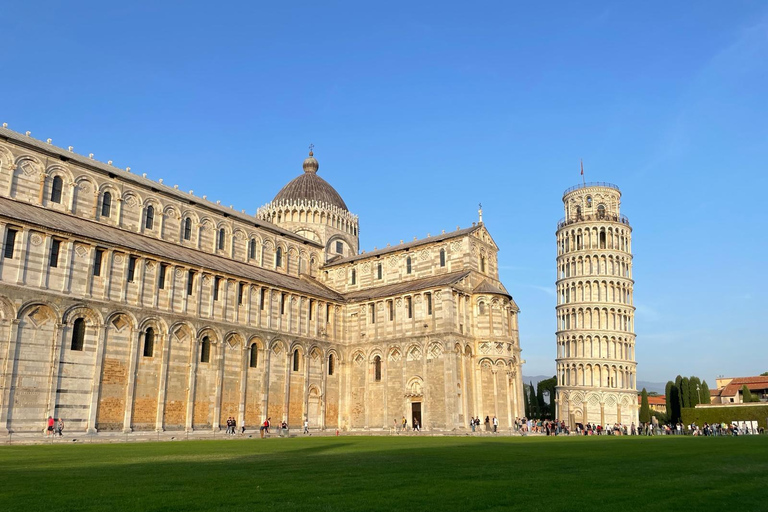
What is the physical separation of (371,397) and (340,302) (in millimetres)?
8670

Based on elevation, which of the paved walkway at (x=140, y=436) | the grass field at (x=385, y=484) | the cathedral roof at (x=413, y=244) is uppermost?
the cathedral roof at (x=413, y=244)

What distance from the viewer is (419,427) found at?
154 ft

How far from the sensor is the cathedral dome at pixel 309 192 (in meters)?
65.5

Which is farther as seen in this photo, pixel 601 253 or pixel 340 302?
pixel 601 253

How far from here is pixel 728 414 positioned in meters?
66.4

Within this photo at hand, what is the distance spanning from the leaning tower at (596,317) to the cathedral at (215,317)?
108ft

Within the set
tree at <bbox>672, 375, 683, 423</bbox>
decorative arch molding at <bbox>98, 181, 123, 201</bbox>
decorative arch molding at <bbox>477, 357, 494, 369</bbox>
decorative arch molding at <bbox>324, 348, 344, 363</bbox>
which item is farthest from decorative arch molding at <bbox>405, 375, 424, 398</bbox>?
tree at <bbox>672, 375, 683, 423</bbox>

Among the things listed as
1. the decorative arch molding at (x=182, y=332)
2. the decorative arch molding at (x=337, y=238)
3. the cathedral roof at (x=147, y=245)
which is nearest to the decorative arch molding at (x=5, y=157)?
the cathedral roof at (x=147, y=245)

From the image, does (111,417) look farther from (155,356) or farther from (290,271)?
(290,271)

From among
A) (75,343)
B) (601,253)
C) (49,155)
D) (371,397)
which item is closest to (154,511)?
(75,343)

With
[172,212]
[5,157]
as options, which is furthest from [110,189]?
[5,157]

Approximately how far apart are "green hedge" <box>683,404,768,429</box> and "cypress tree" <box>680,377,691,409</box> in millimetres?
5545

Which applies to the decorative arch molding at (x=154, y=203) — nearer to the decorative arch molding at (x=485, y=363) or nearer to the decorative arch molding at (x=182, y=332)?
the decorative arch molding at (x=182, y=332)

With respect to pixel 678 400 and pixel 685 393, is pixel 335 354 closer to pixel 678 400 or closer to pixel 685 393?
pixel 685 393
